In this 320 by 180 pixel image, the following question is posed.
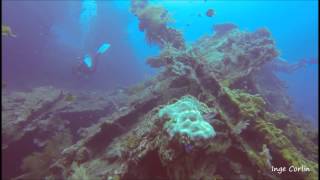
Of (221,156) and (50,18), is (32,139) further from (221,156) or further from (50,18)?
(50,18)

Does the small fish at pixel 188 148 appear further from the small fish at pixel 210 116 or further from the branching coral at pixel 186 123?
the small fish at pixel 210 116

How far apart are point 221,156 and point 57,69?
18.9 m

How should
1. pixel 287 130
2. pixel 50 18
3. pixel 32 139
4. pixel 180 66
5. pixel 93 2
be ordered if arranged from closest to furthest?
pixel 287 130 < pixel 180 66 < pixel 32 139 < pixel 50 18 < pixel 93 2

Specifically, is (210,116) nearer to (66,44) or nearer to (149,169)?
(149,169)

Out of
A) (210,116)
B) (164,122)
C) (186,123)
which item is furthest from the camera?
(210,116)

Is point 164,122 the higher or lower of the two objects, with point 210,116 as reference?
lower

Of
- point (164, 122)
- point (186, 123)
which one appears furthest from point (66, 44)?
point (186, 123)

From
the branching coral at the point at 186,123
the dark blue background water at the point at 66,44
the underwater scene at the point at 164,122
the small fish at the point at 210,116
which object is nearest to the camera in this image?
the branching coral at the point at 186,123

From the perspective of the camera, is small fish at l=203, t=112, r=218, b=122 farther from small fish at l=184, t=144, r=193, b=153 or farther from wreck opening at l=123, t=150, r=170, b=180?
wreck opening at l=123, t=150, r=170, b=180

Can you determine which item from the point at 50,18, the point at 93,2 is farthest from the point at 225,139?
the point at 93,2

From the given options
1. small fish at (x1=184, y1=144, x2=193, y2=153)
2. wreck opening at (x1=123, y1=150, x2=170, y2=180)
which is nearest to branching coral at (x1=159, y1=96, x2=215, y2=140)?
small fish at (x1=184, y1=144, x2=193, y2=153)

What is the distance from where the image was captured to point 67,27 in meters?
28.9

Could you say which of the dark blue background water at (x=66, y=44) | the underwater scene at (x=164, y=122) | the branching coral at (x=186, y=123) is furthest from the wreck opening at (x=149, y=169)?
the dark blue background water at (x=66, y=44)

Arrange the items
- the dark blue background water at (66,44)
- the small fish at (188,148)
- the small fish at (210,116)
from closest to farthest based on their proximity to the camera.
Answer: the small fish at (188,148)
the small fish at (210,116)
the dark blue background water at (66,44)
